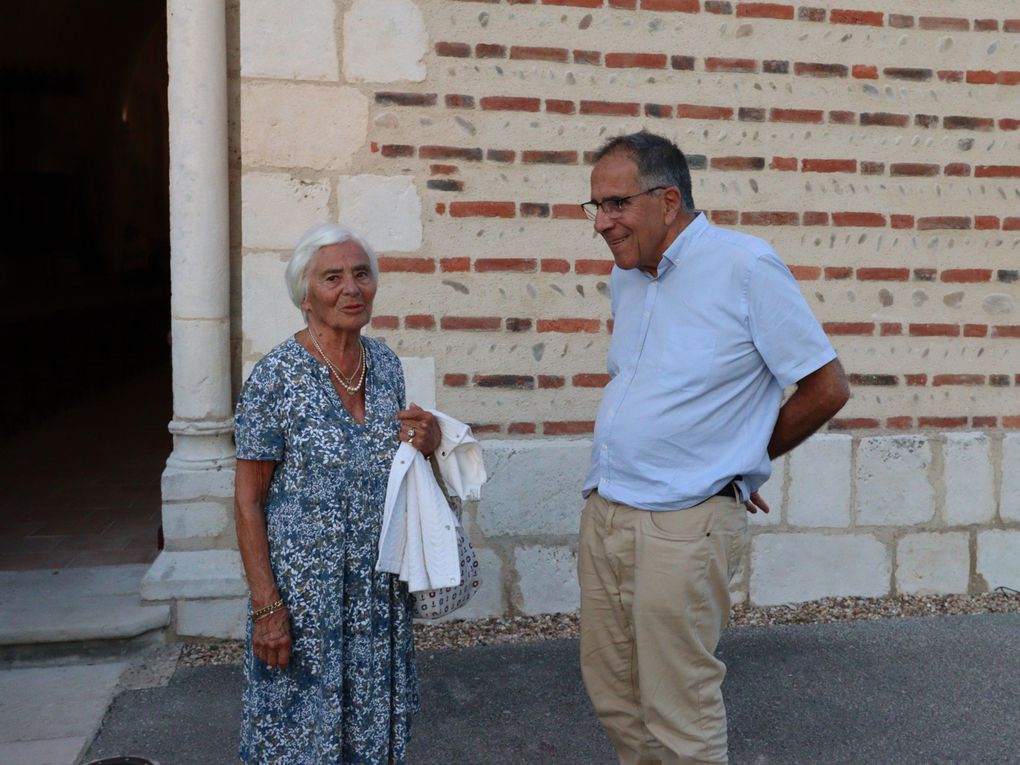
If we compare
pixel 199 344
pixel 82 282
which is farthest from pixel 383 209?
pixel 82 282

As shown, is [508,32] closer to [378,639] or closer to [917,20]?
[917,20]

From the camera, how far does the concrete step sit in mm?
4367

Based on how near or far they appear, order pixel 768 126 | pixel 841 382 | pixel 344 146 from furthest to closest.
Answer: pixel 768 126
pixel 344 146
pixel 841 382

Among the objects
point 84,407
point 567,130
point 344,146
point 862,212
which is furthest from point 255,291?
point 84,407

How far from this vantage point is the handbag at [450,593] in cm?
281

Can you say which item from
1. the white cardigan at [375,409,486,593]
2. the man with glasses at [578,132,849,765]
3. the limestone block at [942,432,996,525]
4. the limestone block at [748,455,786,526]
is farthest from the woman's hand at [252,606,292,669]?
the limestone block at [942,432,996,525]

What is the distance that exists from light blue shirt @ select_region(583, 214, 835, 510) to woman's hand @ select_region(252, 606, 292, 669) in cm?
88

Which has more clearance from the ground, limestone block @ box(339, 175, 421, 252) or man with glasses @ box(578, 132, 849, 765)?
limestone block @ box(339, 175, 421, 252)

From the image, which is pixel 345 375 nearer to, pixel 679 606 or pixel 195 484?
pixel 679 606

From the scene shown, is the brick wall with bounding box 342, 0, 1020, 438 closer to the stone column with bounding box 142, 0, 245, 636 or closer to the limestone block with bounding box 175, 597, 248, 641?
the stone column with bounding box 142, 0, 245, 636

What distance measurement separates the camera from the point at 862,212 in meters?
4.98

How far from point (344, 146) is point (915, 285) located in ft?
→ 8.71

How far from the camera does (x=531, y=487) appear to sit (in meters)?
4.80

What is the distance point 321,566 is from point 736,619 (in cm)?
279
